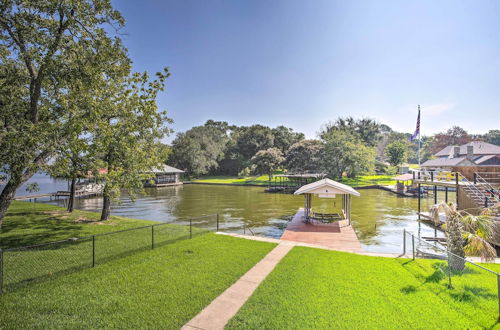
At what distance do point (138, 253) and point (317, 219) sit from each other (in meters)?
10.7

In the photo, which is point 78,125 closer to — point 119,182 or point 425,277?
point 119,182

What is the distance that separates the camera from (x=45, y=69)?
8.18 meters

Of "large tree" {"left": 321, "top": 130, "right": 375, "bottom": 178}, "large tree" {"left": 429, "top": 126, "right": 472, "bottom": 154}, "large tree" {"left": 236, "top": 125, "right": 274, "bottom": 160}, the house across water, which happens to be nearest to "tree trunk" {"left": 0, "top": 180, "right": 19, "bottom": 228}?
the house across water

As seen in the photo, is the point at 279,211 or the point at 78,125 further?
the point at 279,211

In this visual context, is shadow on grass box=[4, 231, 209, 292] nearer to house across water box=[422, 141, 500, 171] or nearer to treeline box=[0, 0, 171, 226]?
treeline box=[0, 0, 171, 226]

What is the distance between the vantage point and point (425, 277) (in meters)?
7.42

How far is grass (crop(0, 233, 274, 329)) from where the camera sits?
5035 mm

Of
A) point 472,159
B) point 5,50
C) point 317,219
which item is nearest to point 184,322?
point 5,50

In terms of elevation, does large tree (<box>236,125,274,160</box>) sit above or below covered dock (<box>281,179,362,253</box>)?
above

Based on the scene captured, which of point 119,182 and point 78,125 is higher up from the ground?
point 78,125

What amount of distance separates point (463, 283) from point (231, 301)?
5764 millimetres

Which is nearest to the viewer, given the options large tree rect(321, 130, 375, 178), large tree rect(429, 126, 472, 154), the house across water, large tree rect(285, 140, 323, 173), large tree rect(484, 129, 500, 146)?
the house across water

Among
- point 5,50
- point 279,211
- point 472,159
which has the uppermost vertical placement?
point 5,50

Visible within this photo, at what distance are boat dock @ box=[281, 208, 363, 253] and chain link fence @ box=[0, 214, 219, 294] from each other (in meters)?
4.79
